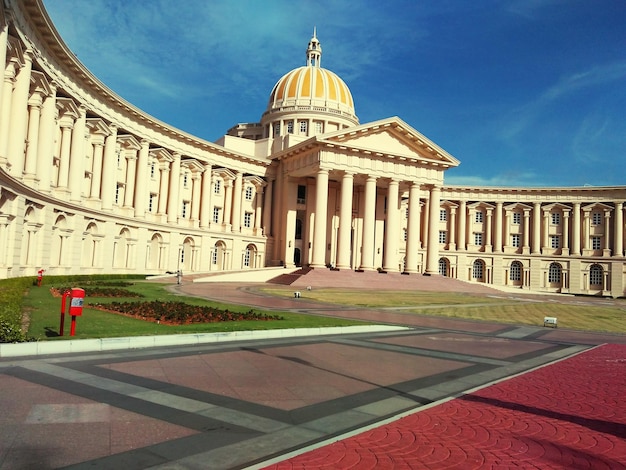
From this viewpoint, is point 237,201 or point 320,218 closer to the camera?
point 320,218

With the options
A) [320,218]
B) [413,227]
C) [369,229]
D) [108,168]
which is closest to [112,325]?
[108,168]

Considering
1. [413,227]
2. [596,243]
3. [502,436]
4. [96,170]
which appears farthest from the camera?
[596,243]

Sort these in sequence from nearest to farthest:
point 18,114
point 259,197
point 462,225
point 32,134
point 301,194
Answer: point 18,114, point 32,134, point 301,194, point 259,197, point 462,225

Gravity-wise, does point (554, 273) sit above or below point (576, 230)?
below

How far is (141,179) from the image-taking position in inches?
2110

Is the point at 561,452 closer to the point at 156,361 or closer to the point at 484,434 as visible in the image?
the point at 484,434

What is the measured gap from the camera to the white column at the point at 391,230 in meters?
62.8

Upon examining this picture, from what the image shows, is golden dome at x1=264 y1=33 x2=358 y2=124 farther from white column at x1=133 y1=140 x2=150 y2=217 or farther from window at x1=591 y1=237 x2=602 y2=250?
window at x1=591 y1=237 x2=602 y2=250

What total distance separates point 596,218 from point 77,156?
68740 mm

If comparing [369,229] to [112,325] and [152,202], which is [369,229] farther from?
[112,325]

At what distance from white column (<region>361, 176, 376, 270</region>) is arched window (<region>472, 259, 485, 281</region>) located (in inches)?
1086

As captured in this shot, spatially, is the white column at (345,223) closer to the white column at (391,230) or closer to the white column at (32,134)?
the white column at (391,230)

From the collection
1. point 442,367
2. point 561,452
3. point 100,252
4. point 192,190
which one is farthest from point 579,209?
point 561,452

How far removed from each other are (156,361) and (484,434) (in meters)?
6.65
